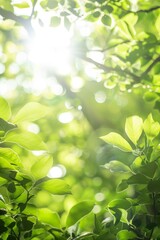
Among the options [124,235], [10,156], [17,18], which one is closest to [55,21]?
[17,18]

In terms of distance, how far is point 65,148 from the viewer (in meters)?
7.55

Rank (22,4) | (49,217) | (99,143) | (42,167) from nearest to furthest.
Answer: (42,167)
(49,217)
(22,4)
(99,143)

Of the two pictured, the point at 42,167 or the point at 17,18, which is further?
the point at 17,18

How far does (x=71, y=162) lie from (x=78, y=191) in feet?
2.30

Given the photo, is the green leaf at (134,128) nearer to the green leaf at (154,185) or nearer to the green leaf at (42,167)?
the green leaf at (154,185)

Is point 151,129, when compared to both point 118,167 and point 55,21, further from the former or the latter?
point 55,21

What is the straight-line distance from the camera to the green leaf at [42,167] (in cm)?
132

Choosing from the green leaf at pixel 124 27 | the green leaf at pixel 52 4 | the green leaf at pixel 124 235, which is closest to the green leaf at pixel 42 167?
the green leaf at pixel 124 235

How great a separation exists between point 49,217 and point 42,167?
28cm

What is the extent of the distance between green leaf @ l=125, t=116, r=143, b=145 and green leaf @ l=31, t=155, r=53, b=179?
13.9 inches

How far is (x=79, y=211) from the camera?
141 centimetres

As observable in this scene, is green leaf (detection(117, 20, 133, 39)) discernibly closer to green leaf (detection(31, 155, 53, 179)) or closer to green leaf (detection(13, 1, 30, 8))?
green leaf (detection(13, 1, 30, 8))

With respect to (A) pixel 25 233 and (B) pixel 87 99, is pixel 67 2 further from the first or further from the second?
(B) pixel 87 99

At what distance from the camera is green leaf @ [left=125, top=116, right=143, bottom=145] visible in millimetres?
1354
